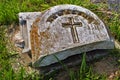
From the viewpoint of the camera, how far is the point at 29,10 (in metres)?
5.16

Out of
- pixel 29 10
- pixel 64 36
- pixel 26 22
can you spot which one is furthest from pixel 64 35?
pixel 29 10

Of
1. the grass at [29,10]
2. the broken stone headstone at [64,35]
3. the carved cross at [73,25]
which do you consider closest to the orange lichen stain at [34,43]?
the broken stone headstone at [64,35]

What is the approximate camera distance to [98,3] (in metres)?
5.36

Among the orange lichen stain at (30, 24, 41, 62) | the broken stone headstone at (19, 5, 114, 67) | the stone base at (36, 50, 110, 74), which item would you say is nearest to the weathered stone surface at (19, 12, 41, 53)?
the broken stone headstone at (19, 5, 114, 67)

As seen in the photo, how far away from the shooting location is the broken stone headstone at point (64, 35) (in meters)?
3.89

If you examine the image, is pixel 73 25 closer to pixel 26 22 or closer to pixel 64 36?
pixel 64 36

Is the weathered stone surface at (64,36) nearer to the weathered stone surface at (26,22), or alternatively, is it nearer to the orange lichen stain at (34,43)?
the orange lichen stain at (34,43)

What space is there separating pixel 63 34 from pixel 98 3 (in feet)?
5.07

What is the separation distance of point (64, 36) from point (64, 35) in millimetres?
18

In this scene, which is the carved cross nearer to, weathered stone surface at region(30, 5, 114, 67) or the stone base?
weathered stone surface at region(30, 5, 114, 67)

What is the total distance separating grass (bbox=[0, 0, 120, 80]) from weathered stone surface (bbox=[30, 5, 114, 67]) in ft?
0.69

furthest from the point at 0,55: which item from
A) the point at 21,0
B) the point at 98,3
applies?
the point at 98,3

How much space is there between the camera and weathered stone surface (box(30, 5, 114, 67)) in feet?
12.8

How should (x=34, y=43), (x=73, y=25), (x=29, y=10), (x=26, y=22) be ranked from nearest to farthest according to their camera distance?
(x=34, y=43)
(x=73, y=25)
(x=26, y=22)
(x=29, y=10)
